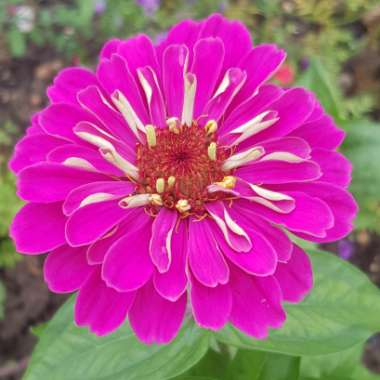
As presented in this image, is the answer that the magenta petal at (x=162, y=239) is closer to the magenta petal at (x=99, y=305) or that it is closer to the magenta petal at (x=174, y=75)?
the magenta petal at (x=99, y=305)

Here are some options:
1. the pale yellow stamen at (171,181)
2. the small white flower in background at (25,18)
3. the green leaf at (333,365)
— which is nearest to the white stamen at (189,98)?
the pale yellow stamen at (171,181)

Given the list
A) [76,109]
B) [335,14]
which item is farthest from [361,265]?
[76,109]

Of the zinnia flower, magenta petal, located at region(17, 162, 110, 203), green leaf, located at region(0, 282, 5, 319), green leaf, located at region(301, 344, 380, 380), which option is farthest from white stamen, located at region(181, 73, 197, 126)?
green leaf, located at region(0, 282, 5, 319)

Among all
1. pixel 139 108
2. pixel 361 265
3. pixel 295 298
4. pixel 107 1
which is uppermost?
pixel 107 1

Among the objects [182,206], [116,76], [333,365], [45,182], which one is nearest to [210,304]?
[182,206]

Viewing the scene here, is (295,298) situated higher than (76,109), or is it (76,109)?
(76,109)

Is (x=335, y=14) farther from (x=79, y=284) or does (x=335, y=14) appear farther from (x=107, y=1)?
(x=79, y=284)

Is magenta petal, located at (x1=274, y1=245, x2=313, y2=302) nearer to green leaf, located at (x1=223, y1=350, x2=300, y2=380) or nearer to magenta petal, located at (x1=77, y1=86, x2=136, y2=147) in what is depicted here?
green leaf, located at (x1=223, y1=350, x2=300, y2=380)

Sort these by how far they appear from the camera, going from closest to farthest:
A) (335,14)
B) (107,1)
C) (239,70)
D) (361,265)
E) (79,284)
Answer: (79,284) → (239,70) → (361,265) → (107,1) → (335,14)
